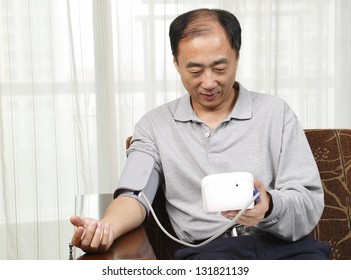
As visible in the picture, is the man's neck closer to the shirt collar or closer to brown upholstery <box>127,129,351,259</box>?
the shirt collar

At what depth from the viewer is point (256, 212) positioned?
1.21 metres

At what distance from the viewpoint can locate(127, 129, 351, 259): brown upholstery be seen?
1.76m

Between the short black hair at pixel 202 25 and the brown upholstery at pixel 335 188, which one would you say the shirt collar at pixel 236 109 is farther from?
the brown upholstery at pixel 335 188

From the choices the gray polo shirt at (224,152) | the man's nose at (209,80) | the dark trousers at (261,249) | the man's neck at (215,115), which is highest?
the man's nose at (209,80)

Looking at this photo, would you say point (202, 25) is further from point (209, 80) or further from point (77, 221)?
point (77, 221)

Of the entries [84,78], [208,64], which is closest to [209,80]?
[208,64]

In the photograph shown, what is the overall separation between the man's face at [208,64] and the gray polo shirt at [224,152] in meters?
0.08

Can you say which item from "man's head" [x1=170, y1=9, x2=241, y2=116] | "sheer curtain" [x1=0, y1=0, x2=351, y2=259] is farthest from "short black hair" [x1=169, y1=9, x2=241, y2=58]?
"sheer curtain" [x1=0, y1=0, x2=351, y2=259]

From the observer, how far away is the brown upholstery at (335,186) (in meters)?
1.76

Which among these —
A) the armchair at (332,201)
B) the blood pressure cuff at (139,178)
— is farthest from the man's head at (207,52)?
the armchair at (332,201)

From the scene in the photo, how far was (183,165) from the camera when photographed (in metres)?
1.55

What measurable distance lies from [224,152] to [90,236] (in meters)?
0.51

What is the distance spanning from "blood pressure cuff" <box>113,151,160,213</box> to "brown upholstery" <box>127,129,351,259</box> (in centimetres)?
55
